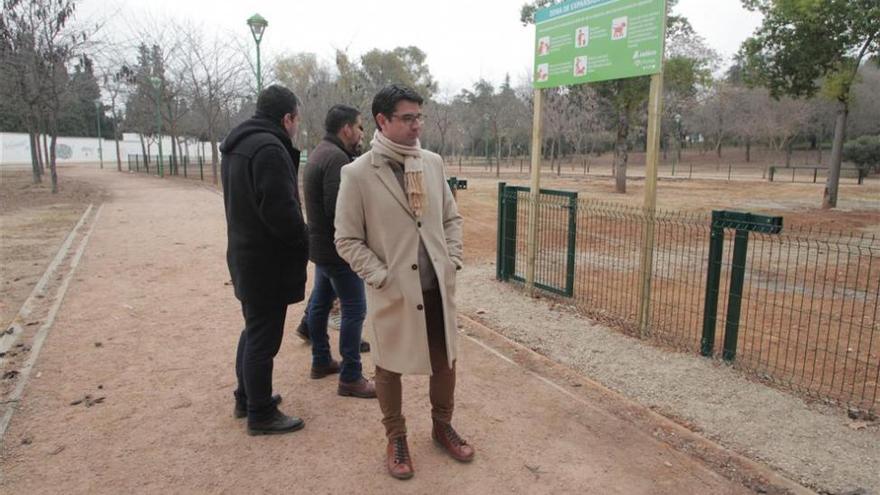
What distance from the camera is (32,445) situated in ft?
10.2

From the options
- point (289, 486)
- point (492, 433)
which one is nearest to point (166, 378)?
point (289, 486)

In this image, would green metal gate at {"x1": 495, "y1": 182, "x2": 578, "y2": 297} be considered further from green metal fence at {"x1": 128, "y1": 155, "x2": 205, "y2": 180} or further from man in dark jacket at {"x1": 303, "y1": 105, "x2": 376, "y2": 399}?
green metal fence at {"x1": 128, "y1": 155, "x2": 205, "y2": 180}

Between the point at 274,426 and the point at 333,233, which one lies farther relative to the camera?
the point at 333,233

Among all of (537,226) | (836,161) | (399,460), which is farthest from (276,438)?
(836,161)

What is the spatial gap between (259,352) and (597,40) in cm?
390

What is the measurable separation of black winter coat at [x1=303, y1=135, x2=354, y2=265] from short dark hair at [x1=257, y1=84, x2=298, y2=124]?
1.92ft

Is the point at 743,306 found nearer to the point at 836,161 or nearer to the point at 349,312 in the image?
the point at 349,312

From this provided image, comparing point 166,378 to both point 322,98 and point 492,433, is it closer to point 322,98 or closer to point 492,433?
point 492,433

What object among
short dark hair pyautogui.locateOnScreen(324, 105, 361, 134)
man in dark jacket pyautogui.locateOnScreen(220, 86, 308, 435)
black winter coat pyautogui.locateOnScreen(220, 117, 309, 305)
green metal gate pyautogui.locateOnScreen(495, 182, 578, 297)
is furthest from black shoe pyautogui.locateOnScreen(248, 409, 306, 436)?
green metal gate pyautogui.locateOnScreen(495, 182, 578, 297)

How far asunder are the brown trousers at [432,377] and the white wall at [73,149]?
3720 centimetres

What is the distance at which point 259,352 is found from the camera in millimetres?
3115

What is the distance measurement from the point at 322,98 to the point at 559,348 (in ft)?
73.2

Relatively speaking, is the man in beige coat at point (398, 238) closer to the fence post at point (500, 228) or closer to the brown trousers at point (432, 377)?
the brown trousers at point (432, 377)

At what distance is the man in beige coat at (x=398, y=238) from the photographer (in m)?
2.63
